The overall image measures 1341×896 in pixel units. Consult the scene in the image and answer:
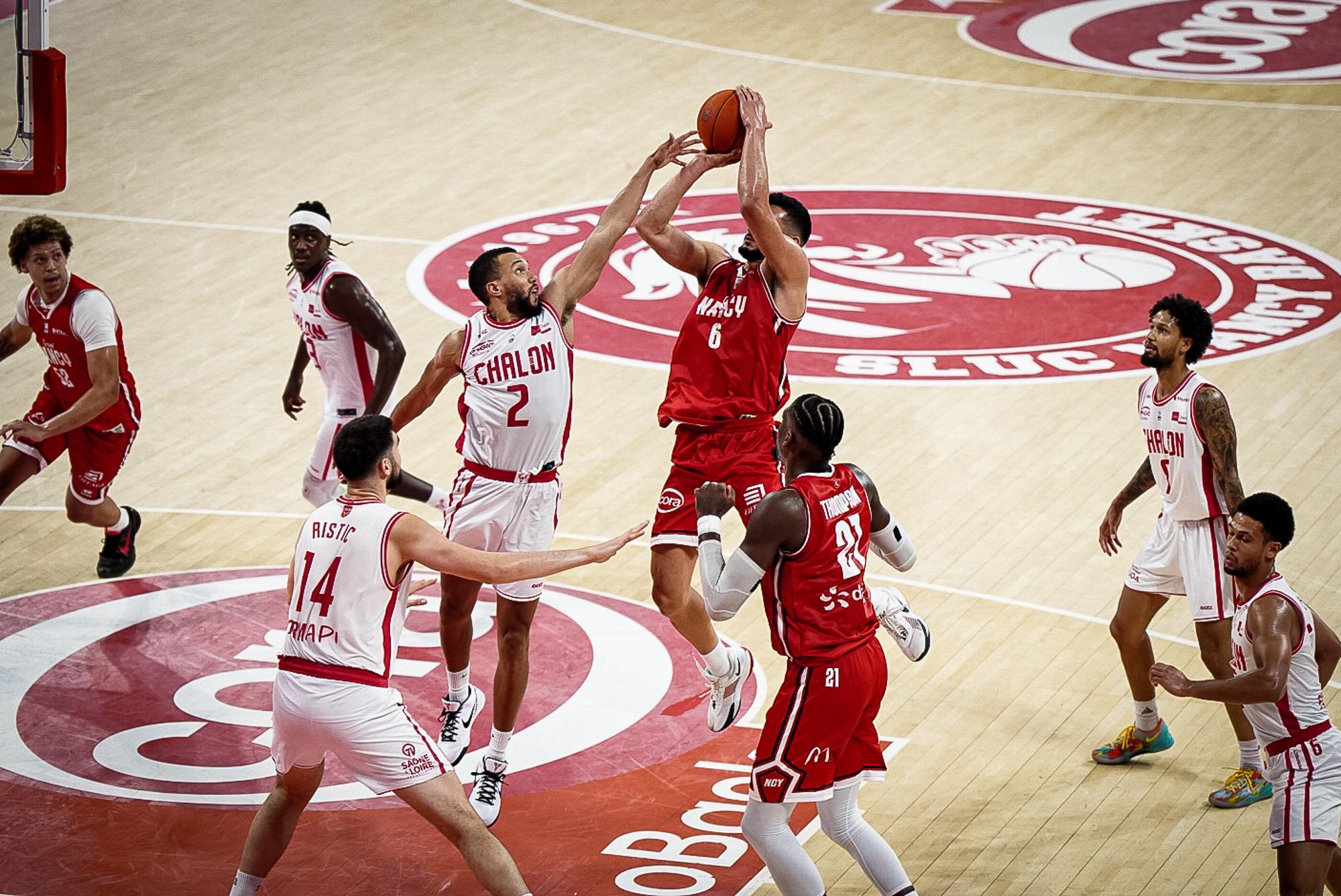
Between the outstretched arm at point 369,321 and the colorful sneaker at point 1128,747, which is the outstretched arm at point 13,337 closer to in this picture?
the outstretched arm at point 369,321

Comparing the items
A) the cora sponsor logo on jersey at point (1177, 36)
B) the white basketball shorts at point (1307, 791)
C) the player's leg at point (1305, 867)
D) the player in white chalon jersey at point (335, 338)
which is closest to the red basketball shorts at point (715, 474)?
the player in white chalon jersey at point (335, 338)

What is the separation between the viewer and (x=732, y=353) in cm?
770

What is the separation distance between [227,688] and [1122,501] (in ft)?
14.0

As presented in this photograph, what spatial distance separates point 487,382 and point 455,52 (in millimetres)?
12790

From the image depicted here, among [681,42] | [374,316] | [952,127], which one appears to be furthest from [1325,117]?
[374,316]

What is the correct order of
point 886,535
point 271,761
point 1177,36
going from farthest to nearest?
point 1177,36, point 271,761, point 886,535

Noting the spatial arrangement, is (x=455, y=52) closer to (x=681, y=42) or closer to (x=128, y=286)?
(x=681, y=42)

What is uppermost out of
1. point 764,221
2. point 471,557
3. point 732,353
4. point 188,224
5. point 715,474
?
point 764,221

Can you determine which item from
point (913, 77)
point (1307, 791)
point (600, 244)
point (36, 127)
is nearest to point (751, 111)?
point (600, 244)

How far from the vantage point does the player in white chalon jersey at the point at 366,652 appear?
20.5 ft

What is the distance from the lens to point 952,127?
58.1 ft

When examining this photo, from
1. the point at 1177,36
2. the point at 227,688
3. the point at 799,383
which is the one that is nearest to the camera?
the point at 227,688

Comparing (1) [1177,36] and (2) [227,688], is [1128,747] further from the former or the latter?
(1) [1177,36]

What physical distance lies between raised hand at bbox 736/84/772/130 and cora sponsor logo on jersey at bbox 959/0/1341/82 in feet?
41.4
